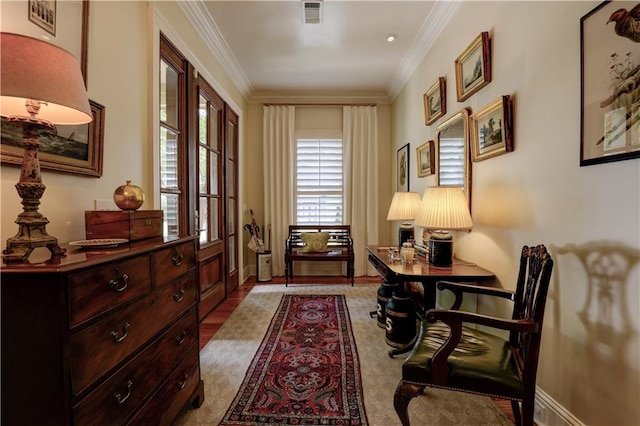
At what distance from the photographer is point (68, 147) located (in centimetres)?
138

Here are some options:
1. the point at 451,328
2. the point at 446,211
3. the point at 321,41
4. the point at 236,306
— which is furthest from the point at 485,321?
the point at 321,41

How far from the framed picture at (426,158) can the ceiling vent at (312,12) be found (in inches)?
65.9

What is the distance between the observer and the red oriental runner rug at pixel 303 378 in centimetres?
162

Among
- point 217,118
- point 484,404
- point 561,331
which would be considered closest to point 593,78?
point 561,331

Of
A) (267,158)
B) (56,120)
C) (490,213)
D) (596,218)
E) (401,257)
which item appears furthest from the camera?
(267,158)

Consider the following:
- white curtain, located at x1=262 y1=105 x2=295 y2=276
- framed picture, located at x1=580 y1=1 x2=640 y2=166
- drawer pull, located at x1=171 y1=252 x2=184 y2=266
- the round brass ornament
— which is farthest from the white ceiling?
drawer pull, located at x1=171 y1=252 x2=184 y2=266

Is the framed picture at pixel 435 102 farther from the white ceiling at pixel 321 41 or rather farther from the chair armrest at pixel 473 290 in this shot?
the chair armrest at pixel 473 290

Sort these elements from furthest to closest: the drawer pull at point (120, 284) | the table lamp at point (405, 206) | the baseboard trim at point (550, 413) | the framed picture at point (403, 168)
Answer: the framed picture at point (403, 168) < the table lamp at point (405, 206) < the baseboard trim at point (550, 413) < the drawer pull at point (120, 284)

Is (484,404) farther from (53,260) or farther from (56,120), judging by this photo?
(56,120)

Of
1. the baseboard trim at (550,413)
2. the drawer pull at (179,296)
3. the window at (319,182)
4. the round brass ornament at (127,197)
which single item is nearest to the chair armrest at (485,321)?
the baseboard trim at (550,413)

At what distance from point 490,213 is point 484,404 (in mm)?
1211

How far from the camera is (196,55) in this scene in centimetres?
283

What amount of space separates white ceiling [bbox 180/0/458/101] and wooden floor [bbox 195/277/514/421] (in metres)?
2.91

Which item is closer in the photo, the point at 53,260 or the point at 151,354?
the point at 53,260
